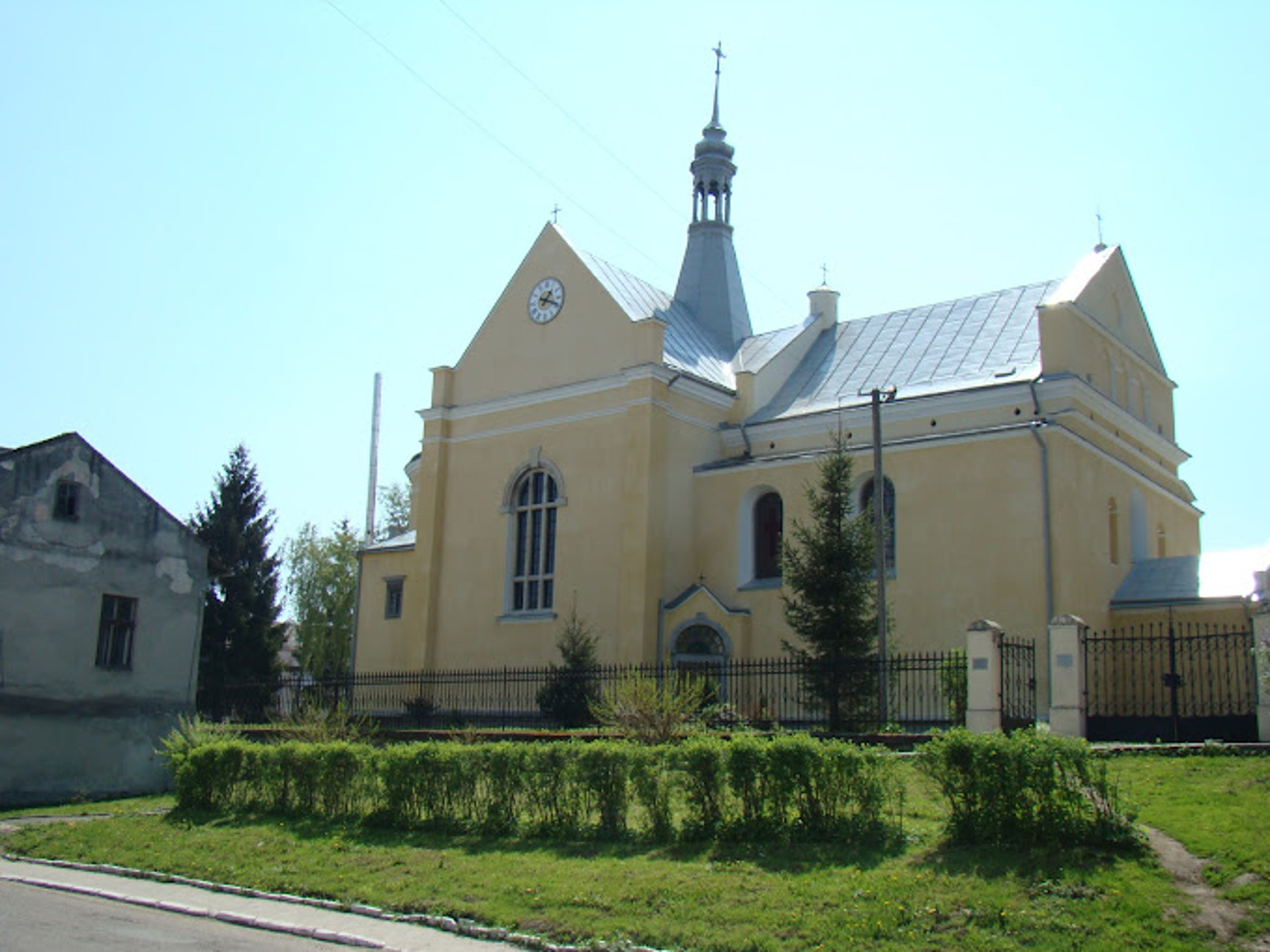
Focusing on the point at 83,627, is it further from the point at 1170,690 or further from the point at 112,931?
the point at 1170,690

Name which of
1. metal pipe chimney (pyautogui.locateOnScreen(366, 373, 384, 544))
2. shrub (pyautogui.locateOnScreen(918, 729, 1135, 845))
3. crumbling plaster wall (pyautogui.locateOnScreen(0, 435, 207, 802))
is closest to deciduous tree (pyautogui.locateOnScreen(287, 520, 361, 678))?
metal pipe chimney (pyautogui.locateOnScreen(366, 373, 384, 544))

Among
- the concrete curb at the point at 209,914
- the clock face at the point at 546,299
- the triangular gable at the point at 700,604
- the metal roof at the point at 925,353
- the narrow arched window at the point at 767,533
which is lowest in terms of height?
the concrete curb at the point at 209,914

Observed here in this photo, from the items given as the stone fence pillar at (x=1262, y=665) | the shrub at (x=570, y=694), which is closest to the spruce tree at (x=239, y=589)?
the shrub at (x=570, y=694)

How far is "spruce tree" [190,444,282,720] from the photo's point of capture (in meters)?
39.0

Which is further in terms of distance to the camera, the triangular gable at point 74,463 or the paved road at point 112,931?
the triangular gable at point 74,463

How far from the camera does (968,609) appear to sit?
2511 centimetres

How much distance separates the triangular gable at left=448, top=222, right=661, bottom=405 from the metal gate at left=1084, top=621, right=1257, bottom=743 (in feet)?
42.5

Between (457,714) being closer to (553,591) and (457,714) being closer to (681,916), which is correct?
(553,591)

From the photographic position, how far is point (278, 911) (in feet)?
37.9

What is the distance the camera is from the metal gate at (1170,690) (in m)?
20.5

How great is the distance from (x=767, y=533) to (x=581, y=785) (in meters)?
16.5

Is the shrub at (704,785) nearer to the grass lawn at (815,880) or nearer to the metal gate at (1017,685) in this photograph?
the grass lawn at (815,880)

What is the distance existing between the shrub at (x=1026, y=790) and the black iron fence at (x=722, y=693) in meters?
7.71

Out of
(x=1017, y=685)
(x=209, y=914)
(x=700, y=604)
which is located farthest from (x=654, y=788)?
(x=700, y=604)
